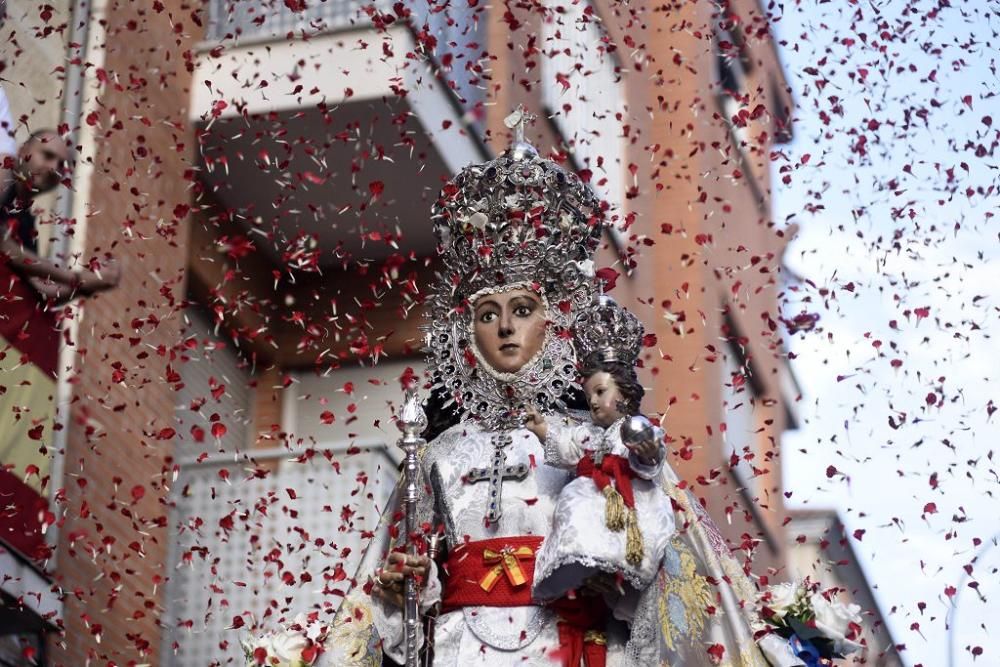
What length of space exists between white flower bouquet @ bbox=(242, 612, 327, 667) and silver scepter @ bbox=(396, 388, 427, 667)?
39 centimetres

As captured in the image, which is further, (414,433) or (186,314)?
(186,314)

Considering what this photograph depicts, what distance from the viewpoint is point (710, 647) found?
25.4 feet

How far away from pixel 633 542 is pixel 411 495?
100 cm

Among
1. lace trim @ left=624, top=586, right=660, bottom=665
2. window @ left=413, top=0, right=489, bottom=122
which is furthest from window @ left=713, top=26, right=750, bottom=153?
lace trim @ left=624, top=586, right=660, bottom=665

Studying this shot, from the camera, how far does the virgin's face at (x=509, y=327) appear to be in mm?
8461

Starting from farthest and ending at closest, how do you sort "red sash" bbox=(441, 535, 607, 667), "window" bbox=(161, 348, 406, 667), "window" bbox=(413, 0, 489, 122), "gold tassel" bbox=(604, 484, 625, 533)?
"window" bbox=(413, 0, 489, 122)
"window" bbox=(161, 348, 406, 667)
"red sash" bbox=(441, 535, 607, 667)
"gold tassel" bbox=(604, 484, 625, 533)

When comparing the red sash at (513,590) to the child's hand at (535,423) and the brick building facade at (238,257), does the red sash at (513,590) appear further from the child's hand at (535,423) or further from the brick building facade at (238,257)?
the brick building facade at (238,257)

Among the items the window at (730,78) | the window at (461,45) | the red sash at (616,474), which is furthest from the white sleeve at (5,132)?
the window at (730,78)

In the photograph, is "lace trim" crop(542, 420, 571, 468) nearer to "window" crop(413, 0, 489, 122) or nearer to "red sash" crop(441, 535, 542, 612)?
"red sash" crop(441, 535, 542, 612)

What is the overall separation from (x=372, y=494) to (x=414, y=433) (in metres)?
3.13

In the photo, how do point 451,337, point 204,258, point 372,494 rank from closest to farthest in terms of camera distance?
point 451,337 < point 372,494 < point 204,258

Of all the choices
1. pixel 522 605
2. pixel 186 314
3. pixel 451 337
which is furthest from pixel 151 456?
pixel 522 605

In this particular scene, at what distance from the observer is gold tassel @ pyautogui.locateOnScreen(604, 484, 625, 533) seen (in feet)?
24.2

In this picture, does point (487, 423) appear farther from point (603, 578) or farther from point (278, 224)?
point (278, 224)
